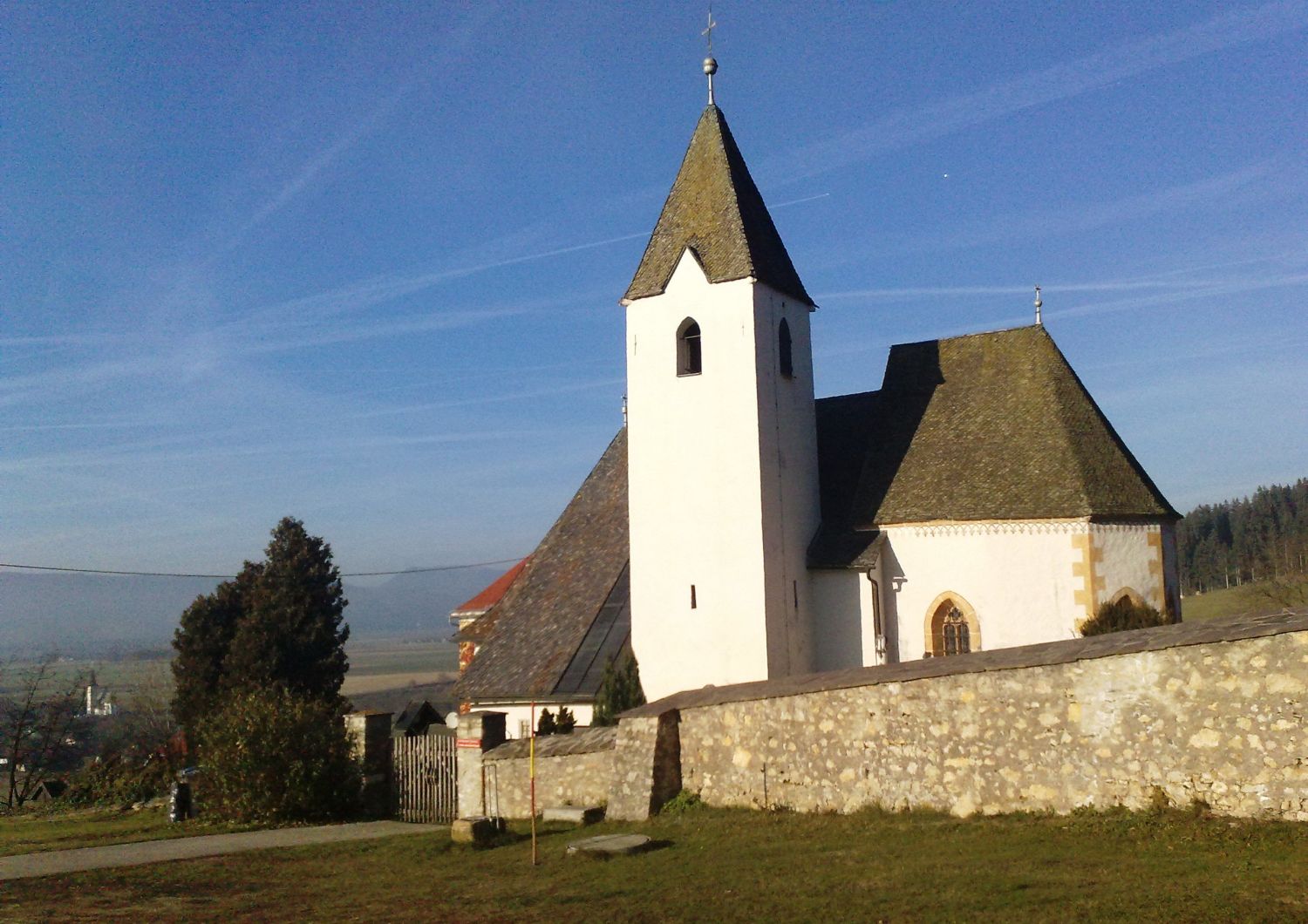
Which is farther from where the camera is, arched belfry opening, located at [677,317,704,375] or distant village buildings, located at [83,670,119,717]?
distant village buildings, located at [83,670,119,717]

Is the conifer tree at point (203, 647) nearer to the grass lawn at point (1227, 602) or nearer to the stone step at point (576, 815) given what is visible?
the stone step at point (576, 815)

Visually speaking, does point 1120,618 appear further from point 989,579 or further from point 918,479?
point 918,479

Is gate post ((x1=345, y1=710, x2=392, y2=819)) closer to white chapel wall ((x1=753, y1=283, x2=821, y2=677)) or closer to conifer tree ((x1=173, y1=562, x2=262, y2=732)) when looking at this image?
white chapel wall ((x1=753, y1=283, x2=821, y2=677))

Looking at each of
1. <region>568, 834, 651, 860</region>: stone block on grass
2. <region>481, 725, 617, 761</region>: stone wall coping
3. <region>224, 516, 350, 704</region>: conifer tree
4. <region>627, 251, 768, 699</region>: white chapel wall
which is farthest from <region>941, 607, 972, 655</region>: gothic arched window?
<region>224, 516, 350, 704</region>: conifer tree

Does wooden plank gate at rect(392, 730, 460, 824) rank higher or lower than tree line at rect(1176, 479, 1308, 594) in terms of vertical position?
lower

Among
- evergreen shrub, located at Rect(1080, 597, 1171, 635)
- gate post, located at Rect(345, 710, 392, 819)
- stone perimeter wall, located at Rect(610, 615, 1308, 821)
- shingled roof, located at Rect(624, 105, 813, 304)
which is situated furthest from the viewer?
shingled roof, located at Rect(624, 105, 813, 304)

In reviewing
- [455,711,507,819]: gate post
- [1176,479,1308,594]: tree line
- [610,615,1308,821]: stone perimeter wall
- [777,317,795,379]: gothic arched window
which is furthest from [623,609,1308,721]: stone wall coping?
[1176,479,1308,594]: tree line

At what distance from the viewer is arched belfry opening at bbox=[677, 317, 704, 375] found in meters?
24.5

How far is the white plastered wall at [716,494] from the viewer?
2297 centimetres

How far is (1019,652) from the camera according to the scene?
12320 mm

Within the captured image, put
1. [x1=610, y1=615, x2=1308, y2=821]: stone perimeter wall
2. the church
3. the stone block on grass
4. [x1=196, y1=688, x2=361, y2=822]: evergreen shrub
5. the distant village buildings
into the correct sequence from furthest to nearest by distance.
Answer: the distant village buildings, the church, [x1=196, y1=688, x2=361, y2=822]: evergreen shrub, the stone block on grass, [x1=610, y1=615, x2=1308, y2=821]: stone perimeter wall

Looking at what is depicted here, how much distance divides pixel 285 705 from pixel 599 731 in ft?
21.3

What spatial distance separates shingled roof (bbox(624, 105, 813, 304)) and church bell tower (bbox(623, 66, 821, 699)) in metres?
0.05

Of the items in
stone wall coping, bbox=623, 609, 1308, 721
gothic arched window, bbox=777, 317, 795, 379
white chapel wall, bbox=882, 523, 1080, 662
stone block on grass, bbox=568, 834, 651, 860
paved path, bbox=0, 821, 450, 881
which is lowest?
paved path, bbox=0, 821, 450, 881
